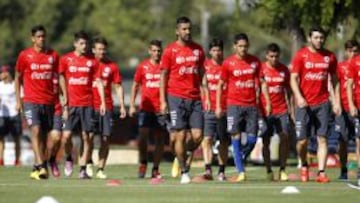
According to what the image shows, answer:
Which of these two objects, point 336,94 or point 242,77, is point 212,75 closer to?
point 242,77

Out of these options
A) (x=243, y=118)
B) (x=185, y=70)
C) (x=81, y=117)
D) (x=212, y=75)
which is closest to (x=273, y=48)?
(x=243, y=118)

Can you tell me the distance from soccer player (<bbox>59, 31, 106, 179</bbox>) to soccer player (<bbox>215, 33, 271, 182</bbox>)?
224cm

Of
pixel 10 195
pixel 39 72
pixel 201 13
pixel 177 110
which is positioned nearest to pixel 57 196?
pixel 10 195

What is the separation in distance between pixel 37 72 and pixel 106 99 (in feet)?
5.99

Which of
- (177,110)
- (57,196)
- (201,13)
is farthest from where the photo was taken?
(201,13)

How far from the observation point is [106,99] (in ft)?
91.1

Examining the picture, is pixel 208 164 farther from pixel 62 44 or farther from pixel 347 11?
pixel 62 44

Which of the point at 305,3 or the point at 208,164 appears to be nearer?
the point at 208,164

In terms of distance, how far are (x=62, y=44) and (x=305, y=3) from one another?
59102mm

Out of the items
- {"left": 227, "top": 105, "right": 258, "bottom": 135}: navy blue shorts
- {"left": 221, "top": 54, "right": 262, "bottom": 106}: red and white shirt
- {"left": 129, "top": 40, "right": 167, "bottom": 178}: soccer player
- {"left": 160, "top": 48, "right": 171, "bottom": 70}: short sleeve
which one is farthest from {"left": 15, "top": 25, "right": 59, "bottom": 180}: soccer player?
{"left": 227, "top": 105, "right": 258, "bottom": 135}: navy blue shorts

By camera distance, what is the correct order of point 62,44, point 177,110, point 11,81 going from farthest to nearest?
point 62,44
point 11,81
point 177,110

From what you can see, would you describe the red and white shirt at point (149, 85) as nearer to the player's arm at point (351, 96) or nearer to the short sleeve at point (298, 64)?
the short sleeve at point (298, 64)

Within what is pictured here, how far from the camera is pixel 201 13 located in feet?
350

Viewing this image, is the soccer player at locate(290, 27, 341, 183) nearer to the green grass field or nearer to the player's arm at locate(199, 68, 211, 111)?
the green grass field
